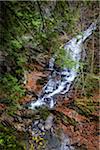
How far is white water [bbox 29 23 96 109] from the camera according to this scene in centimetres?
580

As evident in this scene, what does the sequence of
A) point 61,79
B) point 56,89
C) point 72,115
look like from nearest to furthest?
point 72,115
point 56,89
point 61,79

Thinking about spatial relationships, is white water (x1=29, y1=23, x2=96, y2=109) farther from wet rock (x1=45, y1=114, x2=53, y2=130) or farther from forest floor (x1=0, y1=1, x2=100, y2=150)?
wet rock (x1=45, y1=114, x2=53, y2=130)

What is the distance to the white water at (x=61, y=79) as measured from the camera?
5.80m

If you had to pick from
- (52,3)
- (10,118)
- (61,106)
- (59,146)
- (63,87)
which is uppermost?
(52,3)

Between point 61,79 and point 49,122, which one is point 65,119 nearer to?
point 49,122

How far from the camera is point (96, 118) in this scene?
5.80 meters

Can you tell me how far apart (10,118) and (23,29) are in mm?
1406

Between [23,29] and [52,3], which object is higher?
[52,3]

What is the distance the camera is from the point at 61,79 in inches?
254

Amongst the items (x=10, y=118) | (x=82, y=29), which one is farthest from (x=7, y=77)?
(x=82, y=29)

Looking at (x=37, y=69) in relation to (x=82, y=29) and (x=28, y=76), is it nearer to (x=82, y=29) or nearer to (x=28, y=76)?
(x=28, y=76)

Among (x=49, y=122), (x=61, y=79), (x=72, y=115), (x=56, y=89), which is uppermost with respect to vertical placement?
(x=61, y=79)


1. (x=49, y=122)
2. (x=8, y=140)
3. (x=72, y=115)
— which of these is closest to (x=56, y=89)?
(x=72, y=115)

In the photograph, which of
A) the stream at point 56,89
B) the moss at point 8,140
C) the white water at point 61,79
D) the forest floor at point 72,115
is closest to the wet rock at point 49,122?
the stream at point 56,89
